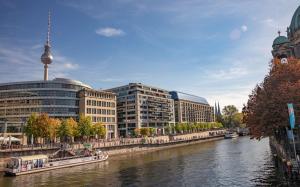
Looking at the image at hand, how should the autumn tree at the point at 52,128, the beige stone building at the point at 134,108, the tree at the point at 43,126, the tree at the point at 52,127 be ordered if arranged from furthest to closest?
the beige stone building at the point at 134,108 < the tree at the point at 52,127 < the autumn tree at the point at 52,128 < the tree at the point at 43,126

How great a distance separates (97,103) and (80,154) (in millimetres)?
65563

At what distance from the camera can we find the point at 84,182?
5212 centimetres

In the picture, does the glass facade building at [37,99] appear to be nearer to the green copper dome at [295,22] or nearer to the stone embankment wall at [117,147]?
the stone embankment wall at [117,147]

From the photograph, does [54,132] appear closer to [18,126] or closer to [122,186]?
[18,126]

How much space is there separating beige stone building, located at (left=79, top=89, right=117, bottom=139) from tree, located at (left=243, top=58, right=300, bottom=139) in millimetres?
99427

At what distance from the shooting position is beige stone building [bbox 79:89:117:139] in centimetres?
14450

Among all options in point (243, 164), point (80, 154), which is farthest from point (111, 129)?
point (243, 164)

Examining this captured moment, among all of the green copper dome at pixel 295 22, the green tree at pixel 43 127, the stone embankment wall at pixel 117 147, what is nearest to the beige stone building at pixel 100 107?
the stone embankment wall at pixel 117 147

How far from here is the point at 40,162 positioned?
71.3 m

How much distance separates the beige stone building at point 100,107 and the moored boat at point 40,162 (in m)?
59.4

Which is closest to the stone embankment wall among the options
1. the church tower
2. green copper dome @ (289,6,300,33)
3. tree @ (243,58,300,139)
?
tree @ (243,58,300,139)

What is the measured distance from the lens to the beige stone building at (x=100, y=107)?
474ft

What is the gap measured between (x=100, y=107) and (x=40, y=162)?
271 ft

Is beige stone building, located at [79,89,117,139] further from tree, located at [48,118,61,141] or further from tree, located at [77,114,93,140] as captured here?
tree, located at [48,118,61,141]
